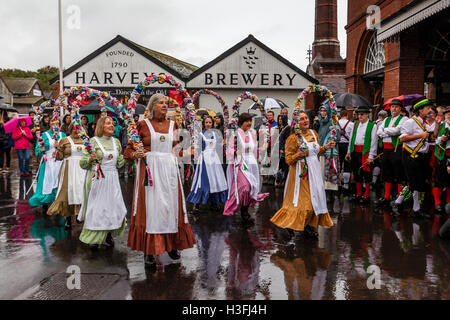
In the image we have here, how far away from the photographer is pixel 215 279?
464cm

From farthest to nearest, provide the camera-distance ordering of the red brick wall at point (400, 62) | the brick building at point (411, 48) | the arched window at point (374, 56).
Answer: the arched window at point (374, 56) → the red brick wall at point (400, 62) → the brick building at point (411, 48)

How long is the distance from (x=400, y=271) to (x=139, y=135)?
342 centimetres

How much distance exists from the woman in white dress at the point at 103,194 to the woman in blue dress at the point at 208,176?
250 centimetres

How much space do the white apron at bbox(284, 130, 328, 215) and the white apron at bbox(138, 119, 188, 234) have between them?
2.09 metres

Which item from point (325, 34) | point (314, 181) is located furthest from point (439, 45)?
point (325, 34)

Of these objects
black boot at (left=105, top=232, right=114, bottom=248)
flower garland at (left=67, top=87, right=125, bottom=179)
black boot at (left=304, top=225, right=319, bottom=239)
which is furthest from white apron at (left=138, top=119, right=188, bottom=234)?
black boot at (left=304, top=225, right=319, bottom=239)

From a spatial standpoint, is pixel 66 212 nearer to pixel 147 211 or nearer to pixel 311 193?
pixel 147 211

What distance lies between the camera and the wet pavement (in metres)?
4.29

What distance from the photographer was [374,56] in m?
16.5

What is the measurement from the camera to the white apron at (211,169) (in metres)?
8.39

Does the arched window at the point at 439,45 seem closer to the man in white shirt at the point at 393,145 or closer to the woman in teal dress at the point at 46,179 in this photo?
the man in white shirt at the point at 393,145

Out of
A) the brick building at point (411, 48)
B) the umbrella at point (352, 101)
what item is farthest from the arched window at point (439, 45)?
the umbrella at point (352, 101)

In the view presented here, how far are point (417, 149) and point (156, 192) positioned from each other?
200 inches
